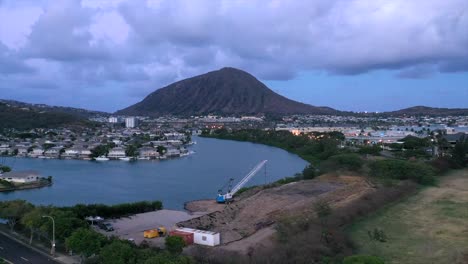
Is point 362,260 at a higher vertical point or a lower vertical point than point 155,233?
higher

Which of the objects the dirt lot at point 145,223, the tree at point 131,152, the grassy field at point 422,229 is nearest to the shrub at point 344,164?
the grassy field at point 422,229

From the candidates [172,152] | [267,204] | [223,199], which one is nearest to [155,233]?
[267,204]

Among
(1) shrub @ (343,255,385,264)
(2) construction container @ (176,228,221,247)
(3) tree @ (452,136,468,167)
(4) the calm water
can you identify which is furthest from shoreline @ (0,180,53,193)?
(3) tree @ (452,136,468,167)

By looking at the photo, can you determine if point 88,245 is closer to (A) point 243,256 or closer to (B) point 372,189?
(A) point 243,256

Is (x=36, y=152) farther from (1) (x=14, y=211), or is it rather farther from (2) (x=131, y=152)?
(1) (x=14, y=211)

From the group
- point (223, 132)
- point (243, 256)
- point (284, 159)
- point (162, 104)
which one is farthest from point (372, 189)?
point (162, 104)

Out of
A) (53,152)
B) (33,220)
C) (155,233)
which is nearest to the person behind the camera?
(33,220)
